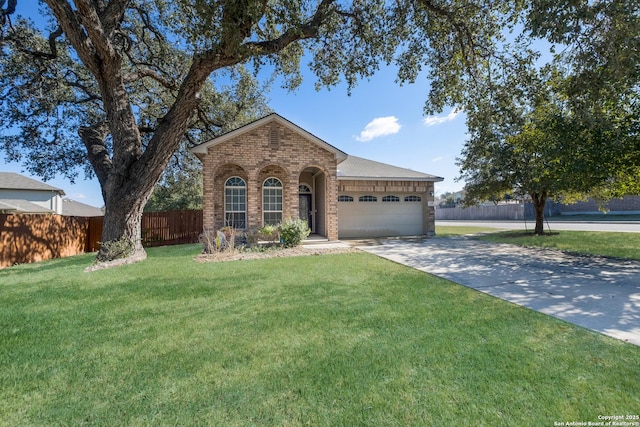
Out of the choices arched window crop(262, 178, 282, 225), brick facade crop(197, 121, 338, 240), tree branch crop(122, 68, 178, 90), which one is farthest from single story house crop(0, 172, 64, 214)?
arched window crop(262, 178, 282, 225)

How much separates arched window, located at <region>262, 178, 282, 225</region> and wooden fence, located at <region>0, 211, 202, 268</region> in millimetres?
5554

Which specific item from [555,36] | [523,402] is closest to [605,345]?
[523,402]

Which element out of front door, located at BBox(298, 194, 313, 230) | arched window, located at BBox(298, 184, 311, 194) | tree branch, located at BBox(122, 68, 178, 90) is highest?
tree branch, located at BBox(122, 68, 178, 90)

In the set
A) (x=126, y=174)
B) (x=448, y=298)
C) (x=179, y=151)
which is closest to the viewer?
(x=448, y=298)

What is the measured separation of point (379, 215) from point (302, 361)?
44.9 feet

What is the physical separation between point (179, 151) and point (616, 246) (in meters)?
21.8

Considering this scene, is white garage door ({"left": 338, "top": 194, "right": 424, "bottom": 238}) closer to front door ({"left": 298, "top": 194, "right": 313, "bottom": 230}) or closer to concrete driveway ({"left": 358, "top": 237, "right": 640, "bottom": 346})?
front door ({"left": 298, "top": 194, "right": 313, "bottom": 230})

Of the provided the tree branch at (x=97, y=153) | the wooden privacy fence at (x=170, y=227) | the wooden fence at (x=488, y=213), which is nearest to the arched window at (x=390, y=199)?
the wooden privacy fence at (x=170, y=227)

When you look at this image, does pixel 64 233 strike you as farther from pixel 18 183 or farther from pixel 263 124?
pixel 18 183

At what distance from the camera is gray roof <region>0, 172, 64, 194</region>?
23078 mm

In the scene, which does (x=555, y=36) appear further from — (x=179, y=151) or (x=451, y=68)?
(x=179, y=151)

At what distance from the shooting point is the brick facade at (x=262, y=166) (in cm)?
1155

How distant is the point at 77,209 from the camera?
36.1 meters

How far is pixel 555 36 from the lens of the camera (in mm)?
5195
